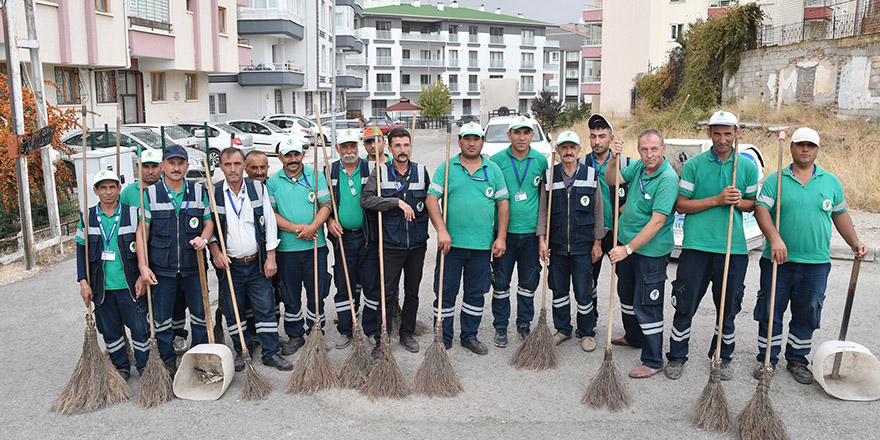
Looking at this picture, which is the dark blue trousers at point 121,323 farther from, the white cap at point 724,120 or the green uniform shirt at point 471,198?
the white cap at point 724,120

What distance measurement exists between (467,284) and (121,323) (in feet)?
8.94

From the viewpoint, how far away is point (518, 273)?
6.02 meters

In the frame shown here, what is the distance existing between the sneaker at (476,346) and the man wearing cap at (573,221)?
33.2 inches

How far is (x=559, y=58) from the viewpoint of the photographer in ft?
270

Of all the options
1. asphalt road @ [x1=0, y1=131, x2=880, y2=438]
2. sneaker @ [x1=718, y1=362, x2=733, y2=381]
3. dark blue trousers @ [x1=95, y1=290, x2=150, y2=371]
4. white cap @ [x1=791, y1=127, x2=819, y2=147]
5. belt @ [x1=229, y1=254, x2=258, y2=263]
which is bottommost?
asphalt road @ [x1=0, y1=131, x2=880, y2=438]

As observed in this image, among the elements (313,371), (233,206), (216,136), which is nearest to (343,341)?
(313,371)

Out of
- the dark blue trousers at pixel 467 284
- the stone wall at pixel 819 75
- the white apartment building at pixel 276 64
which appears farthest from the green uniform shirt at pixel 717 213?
the white apartment building at pixel 276 64

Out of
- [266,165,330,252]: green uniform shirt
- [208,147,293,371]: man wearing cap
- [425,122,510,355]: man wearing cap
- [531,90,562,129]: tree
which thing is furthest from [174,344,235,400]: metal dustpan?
[531,90,562,129]: tree

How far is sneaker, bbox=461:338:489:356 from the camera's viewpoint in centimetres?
588

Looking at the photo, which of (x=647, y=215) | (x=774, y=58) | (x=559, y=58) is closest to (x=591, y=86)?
(x=774, y=58)

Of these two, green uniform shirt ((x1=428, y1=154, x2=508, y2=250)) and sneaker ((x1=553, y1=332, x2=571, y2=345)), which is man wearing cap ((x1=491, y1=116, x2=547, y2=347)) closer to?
green uniform shirt ((x1=428, y1=154, x2=508, y2=250))

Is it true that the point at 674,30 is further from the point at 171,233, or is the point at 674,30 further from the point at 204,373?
the point at 204,373

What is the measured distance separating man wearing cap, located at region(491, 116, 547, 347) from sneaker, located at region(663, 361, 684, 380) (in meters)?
1.28

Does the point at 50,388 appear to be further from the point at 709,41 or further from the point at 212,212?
the point at 709,41
